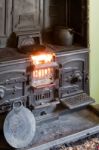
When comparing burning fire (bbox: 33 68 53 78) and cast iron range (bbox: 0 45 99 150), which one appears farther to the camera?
burning fire (bbox: 33 68 53 78)

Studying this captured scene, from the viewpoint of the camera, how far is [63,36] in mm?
2594

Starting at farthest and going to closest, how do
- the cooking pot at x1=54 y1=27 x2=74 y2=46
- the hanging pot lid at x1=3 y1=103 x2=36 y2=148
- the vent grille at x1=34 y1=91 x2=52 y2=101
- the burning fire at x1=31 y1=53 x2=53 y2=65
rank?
the cooking pot at x1=54 y1=27 x2=74 y2=46 < the vent grille at x1=34 y1=91 x2=52 y2=101 < the burning fire at x1=31 y1=53 x2=53 y2=65 < the hanging pot lid at x1=3 y1=103 x2=36 y2=148

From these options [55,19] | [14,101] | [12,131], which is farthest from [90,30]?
[12,131]

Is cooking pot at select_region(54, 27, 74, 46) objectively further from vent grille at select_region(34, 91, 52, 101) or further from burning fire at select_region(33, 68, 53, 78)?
vent grille at select_region(34, 91, 52, 101)

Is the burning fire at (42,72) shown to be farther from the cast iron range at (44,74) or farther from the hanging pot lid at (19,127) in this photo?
the hanging pot lid at (19,127)

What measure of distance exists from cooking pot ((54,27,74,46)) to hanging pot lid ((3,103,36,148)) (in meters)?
0.65

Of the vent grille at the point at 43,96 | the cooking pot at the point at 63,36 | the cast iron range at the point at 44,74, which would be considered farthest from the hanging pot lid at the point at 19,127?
the cooking pot at the point at 63,36

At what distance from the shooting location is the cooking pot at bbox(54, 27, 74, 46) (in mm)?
2586

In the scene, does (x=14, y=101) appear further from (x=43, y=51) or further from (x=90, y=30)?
(x=90, y=30)

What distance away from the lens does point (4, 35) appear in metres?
2.48

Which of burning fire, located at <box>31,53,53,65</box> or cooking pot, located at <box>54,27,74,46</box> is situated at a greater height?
cooking pot, located at <box>54,27,74,46</box>

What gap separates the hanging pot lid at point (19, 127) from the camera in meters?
2.19

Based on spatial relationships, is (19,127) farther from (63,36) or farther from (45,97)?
(63,36)

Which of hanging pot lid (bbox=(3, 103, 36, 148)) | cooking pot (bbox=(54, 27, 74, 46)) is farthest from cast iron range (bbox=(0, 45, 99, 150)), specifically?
cooking pot (bbox=(54, 27, 74, 46))
